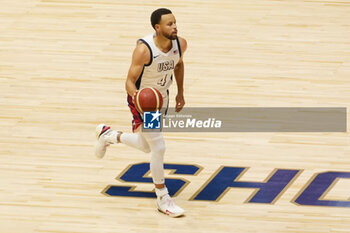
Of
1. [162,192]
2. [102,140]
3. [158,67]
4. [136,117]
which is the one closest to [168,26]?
[158,67]

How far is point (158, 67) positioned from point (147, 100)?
62cm

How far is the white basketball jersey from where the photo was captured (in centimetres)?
1090

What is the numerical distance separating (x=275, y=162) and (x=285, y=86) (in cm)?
264

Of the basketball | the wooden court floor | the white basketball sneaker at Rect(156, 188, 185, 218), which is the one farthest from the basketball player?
the wooden court floor

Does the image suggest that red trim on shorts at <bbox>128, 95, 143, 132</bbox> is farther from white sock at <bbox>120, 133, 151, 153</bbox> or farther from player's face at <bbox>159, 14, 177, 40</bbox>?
player's face at <bbox>159, 14, 177, 40</bbox>

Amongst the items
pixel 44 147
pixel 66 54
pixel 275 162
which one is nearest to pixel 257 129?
pixel 275 162

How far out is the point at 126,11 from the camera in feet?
59.0

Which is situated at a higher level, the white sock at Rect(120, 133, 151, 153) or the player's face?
the player's face

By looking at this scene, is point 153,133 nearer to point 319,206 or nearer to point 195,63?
point 319,206

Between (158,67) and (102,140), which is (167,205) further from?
(158,67)

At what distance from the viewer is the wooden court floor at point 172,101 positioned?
11.2 m

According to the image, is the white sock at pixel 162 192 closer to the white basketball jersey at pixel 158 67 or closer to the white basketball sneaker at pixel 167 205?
the white basketball sneaker at pixel 167 205

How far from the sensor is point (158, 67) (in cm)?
1094

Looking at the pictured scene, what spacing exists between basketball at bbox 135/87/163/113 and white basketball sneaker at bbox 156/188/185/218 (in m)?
1.08
